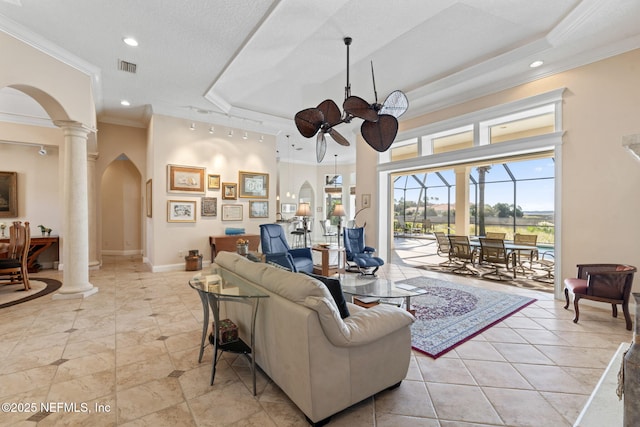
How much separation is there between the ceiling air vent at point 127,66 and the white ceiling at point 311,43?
2.6 inches

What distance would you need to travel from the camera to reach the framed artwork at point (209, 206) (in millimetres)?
Result: 6559

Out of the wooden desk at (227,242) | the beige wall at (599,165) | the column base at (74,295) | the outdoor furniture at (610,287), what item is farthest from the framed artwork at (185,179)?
the outdoor furniture at (610,287)

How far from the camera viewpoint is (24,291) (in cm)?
463

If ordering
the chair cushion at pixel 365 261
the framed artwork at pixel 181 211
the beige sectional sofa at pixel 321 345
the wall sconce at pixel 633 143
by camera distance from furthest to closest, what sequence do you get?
the framed artwork at pixel 181 211, the chair cushion at pixel 365 261, the beige sectional sofa at pixel 321 345, the wall sconce at pixel 633 143

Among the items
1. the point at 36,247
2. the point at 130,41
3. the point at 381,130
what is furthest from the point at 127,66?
the point at 36,247

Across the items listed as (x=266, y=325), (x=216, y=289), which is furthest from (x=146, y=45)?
(x=266, y=325)

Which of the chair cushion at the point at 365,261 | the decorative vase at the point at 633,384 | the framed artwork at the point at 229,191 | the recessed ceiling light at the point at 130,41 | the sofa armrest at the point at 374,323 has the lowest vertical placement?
the chair cushion at the point at 365,261

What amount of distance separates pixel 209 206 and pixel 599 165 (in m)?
6.99

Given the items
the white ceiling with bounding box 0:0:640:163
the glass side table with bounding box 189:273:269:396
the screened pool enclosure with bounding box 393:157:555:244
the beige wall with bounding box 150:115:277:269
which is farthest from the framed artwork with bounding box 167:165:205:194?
the screened pool enclosure with bounding box 393:157:555:244

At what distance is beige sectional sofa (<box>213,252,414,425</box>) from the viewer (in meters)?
1.67

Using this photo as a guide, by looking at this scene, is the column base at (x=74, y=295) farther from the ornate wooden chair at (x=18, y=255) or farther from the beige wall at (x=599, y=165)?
the beige wall at (x=599, y=165)

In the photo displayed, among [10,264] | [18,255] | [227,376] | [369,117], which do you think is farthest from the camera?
[18,255]

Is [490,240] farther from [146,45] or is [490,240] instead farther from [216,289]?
[146,45]

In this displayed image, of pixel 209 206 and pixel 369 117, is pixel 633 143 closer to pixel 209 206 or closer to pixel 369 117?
pixel 369 117
